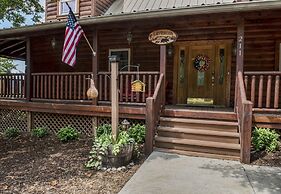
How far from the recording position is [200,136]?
19.7 ft

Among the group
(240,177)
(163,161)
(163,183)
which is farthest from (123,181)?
(240,177)

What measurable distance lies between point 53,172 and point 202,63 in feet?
19.6

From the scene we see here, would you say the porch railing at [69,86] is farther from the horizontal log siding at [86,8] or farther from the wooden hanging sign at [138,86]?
the horizontal log siding at [86,8]

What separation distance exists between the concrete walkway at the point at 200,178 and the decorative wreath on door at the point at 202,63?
4.18 metres

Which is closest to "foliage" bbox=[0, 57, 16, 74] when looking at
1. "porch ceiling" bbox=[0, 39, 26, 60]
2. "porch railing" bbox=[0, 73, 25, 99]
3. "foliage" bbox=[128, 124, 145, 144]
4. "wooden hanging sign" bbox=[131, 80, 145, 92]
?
"porch ceiling" bbox=[0, 39, 26, 60]

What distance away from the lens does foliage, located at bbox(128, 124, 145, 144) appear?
6.59 metres

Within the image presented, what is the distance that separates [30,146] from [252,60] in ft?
22.6

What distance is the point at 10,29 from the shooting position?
8.68 m

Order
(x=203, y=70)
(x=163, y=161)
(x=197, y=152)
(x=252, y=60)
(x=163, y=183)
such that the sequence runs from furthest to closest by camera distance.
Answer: (x=203, y=70)
(x=252, y=60)
(x=197, y=152)
(x=163, y=161)
(x=163, y=183)

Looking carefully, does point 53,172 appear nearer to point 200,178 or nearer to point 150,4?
point 200,178

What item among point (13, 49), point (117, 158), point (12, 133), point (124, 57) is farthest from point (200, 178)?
point (13, 49)

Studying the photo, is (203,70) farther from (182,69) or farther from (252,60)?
(252,60)

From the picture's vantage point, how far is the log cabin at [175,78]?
6.00 m

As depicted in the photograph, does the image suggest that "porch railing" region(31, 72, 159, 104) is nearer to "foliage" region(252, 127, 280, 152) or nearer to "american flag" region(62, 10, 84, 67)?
"american flag" region(62, 10, 84, 67)
